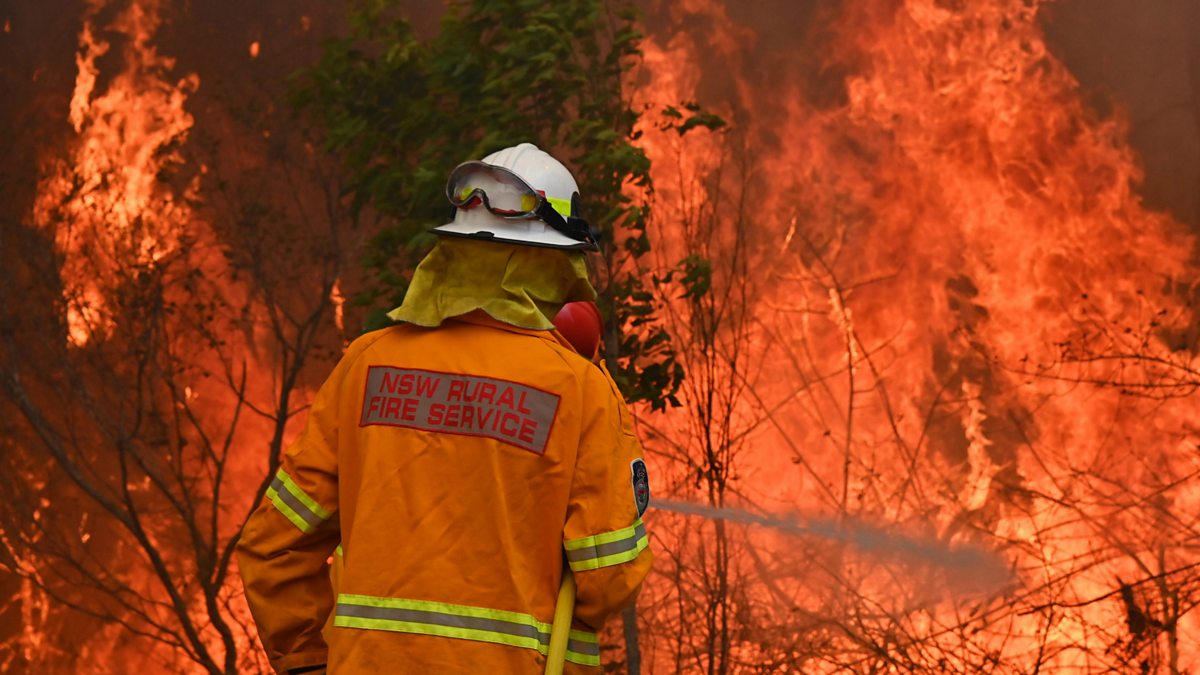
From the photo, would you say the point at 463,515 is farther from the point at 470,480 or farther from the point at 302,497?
the point at 302,497

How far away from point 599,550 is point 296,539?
587mm

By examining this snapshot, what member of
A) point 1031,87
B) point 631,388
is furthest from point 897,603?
point 1031,87

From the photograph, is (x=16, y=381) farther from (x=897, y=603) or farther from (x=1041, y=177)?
(x=1041, y=177)

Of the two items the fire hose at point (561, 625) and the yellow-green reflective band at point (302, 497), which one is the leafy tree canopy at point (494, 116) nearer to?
the yellow-green reflective band at point (302, 497)

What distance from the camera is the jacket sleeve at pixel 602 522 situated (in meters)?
2.19

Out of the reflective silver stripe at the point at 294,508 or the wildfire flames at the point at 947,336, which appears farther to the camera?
the wildfire flames at the point at 947,336

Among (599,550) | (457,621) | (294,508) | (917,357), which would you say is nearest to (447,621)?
(457,621)

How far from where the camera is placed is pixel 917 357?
215 inches

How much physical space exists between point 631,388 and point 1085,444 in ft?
5.87

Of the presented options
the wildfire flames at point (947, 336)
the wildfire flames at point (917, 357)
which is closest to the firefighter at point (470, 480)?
the wildfire flames at point (917, 357)

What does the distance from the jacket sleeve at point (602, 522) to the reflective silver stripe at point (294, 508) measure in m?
0.49

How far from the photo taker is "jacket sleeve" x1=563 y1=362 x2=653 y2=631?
86.0 inches

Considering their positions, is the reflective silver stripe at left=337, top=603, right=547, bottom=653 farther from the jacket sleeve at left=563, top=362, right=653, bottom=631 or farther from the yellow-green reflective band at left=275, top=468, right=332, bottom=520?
the yellow-green reflective band at left=275, top=468, right=332, bottom=520

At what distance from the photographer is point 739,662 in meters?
5.32
